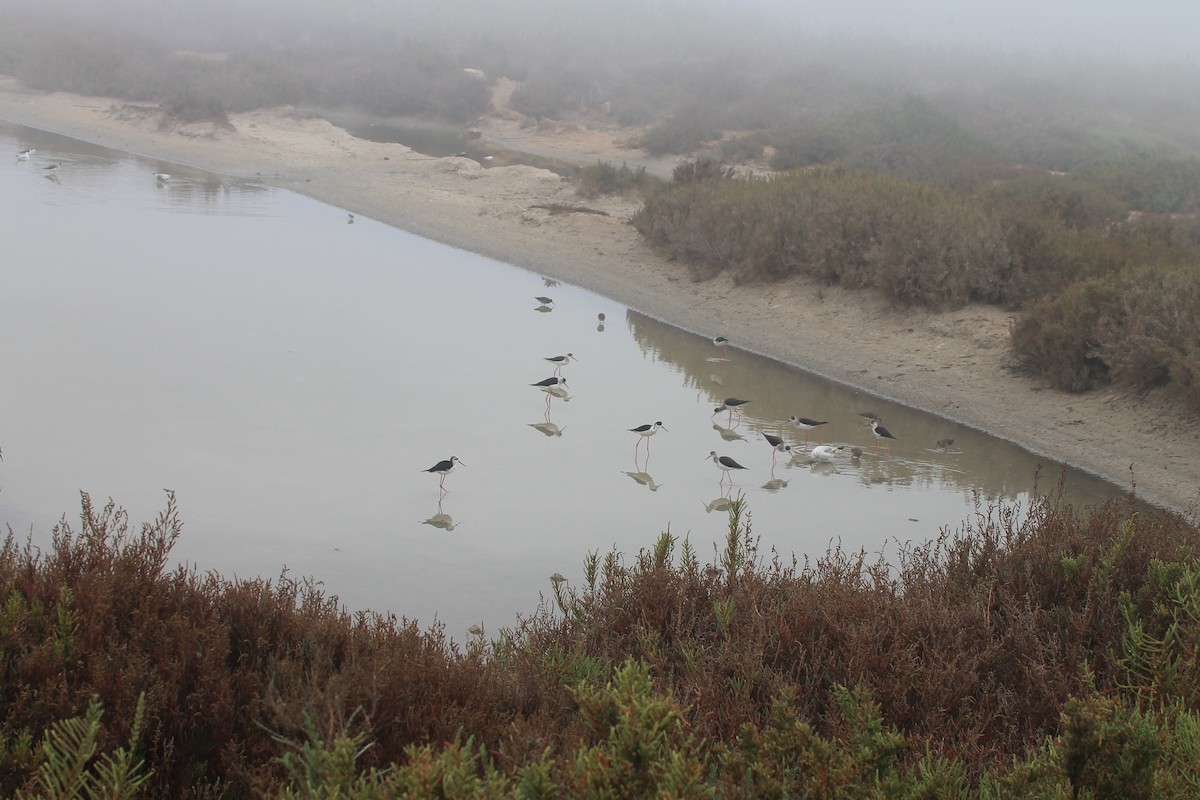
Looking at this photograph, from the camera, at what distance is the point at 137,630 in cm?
391

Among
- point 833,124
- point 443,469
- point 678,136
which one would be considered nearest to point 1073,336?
point 443,469

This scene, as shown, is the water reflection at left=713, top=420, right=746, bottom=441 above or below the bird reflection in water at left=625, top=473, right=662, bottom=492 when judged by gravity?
above

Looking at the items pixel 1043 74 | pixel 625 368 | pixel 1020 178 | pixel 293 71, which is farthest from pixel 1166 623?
pixel 1043 74

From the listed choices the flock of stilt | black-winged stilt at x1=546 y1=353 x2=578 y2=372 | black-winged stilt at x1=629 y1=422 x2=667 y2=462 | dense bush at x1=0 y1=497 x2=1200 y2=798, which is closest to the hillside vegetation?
the flock of stilt

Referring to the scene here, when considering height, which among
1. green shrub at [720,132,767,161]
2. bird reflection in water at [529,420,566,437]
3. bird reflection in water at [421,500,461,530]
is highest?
green shrub at [720,132,767,161]

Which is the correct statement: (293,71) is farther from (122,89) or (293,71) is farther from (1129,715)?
(1129,715)

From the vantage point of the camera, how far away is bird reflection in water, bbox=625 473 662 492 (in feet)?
31.2

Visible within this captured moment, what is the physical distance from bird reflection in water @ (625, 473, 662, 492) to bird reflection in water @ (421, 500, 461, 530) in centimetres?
184

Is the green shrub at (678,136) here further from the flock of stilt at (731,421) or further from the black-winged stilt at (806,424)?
the black-winged stilt at (806,424)

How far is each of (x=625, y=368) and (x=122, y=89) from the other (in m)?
28.9

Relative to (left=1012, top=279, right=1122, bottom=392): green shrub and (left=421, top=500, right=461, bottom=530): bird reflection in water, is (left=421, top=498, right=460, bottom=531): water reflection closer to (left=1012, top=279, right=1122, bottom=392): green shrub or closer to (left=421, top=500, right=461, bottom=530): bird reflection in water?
(left=421, top=500, right=461, bottom=530): bird reflection in water

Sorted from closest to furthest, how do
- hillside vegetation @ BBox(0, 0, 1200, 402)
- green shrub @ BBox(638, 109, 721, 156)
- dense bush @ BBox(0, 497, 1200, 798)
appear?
dense bush @ BBox(0, 497, 1200, 798) < hillside vegetation @ BBox(0, 0, 1200, 402) < green shrub @ BBox(638, 109, 721, 156)

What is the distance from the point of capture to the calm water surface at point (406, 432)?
7.91 m

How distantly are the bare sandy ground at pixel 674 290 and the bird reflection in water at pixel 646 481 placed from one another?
3678mm
